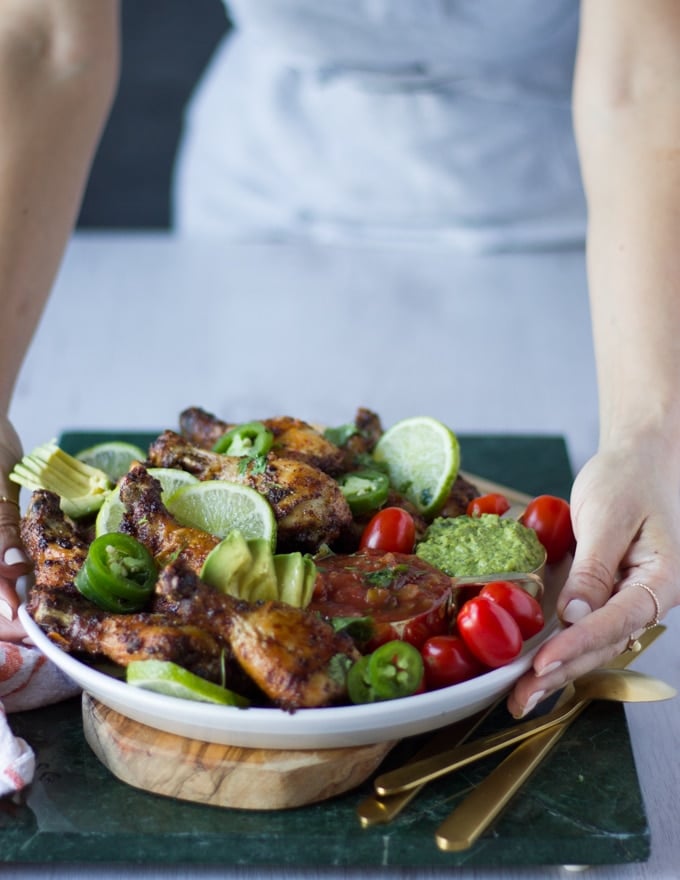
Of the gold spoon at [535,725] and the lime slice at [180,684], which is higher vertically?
the lime slice at [180,684]

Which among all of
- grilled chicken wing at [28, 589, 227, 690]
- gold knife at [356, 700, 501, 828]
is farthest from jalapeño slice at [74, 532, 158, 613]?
→ gold knife at [356, 700, 501, 828]

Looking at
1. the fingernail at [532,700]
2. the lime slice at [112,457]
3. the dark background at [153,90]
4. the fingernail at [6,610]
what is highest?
the fingernail at [532,700]

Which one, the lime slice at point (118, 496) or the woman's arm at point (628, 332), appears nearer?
the woman's arm at point (628, 332)

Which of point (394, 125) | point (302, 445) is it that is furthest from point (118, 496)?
point (394, 125)

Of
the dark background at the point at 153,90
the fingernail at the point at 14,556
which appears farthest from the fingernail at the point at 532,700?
the dark background at the point at 153,90

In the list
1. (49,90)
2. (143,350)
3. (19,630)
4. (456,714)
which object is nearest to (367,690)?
(456,714)

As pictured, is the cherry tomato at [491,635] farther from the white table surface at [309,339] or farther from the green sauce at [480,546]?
the white table surface at [309,339]
